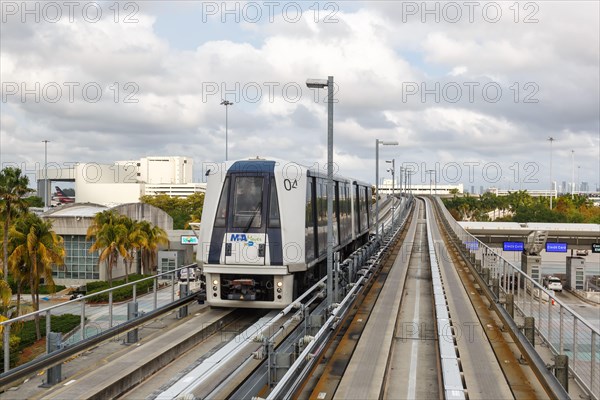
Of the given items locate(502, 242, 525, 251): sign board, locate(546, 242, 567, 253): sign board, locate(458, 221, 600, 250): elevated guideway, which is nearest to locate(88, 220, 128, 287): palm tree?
locate(458, 221, 600, 250): elevated guideway

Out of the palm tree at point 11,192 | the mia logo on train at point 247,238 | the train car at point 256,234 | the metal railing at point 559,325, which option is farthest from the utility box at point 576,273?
the mia logo on train at point 247,238

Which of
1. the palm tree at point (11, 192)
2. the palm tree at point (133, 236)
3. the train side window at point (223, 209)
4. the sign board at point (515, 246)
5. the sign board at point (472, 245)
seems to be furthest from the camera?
the sign board at point (515, 246)

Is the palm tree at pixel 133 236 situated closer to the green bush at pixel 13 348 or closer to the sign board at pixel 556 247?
the green bush at pixel 13 348

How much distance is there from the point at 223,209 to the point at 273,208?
126 centimetres

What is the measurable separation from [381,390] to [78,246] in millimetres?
51044

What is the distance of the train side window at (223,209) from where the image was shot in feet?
48.2

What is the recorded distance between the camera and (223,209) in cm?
1478

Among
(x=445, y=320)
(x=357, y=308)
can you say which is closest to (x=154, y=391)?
(x=445, y=320)

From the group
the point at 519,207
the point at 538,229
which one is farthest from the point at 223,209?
the point at 519,207

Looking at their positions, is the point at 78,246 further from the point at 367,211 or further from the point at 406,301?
the point at 406,301

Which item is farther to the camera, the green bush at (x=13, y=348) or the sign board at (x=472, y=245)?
the sign board at (x=472, y=245)

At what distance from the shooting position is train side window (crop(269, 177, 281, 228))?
14.6 meters

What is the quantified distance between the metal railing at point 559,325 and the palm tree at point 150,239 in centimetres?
4055

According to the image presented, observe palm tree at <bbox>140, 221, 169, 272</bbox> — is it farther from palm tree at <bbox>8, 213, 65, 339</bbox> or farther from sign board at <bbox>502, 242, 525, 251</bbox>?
sign board at <bbox>502, 242, 525, 251</bbox>
